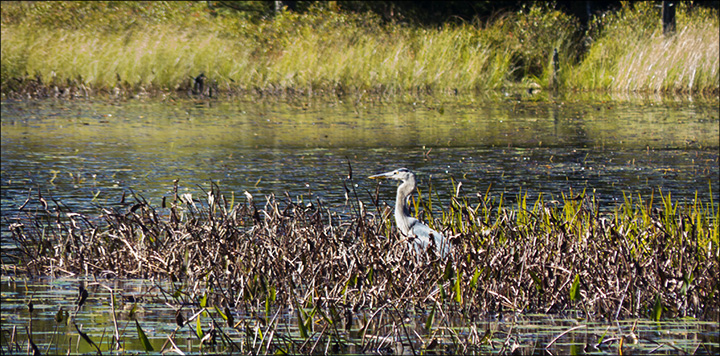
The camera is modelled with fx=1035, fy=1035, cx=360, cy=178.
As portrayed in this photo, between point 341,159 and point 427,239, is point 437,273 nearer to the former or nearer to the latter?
point 427,239

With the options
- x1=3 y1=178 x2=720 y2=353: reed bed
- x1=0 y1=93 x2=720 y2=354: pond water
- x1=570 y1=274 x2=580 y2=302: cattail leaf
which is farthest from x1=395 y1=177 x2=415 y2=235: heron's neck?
x1=570 y1=274 x2=580 y2=302: cattail leaf

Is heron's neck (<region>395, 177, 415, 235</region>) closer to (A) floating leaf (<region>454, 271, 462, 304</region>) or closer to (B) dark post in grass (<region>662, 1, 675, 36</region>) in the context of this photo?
(A) floating leaf (<region>454, 271, 462, 304</region>)

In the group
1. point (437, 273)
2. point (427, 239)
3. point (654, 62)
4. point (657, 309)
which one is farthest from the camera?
point (654, 62)

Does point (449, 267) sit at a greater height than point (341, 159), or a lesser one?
greater

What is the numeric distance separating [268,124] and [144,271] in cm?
1062

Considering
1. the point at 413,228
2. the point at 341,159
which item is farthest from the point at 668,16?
the point at 413,228

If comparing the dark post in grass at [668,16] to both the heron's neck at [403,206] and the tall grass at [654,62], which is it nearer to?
the tall grass at [654,62]

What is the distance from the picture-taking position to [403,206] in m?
6.66

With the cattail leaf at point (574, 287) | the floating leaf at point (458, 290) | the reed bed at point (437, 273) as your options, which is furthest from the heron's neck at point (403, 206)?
the cattail leaf at point (574, 287)

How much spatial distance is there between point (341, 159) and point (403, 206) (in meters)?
6.14

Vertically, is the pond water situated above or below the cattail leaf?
below

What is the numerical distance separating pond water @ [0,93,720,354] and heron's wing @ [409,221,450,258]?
65 cm

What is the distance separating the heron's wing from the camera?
232 inches

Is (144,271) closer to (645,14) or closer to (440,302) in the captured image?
(440,302)
